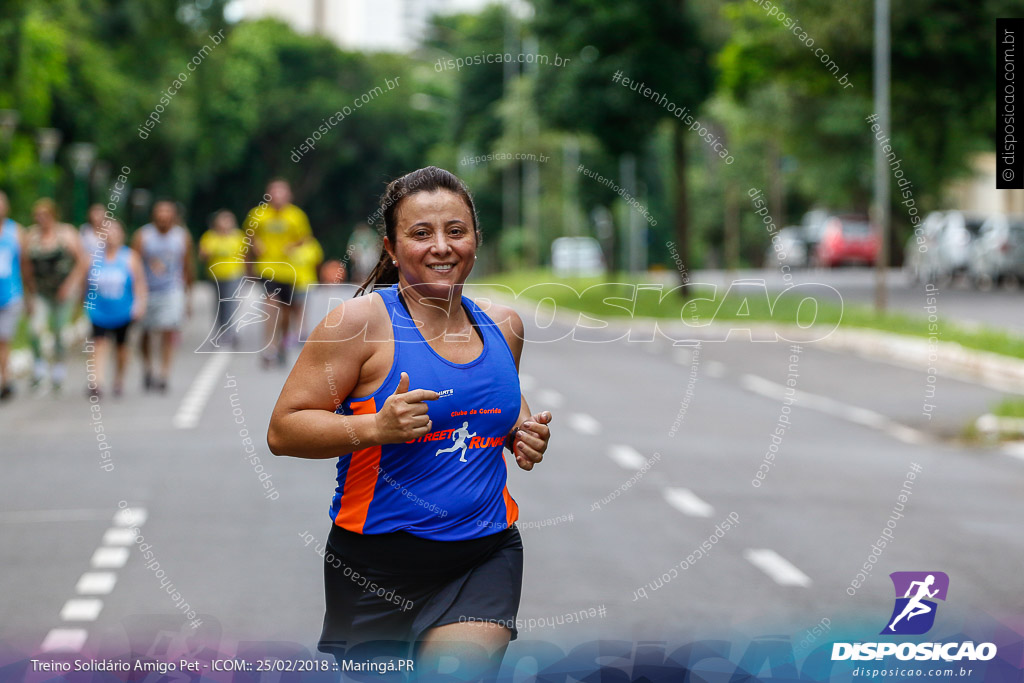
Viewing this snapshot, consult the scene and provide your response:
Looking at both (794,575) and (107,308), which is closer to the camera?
(794,575)

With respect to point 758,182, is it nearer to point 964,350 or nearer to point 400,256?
point 964,350

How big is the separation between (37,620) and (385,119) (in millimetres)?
37590

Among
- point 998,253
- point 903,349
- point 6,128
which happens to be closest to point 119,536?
point 903,349

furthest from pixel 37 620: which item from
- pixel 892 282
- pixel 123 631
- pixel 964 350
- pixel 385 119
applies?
pixel 385 119

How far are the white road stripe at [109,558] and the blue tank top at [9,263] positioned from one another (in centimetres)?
721

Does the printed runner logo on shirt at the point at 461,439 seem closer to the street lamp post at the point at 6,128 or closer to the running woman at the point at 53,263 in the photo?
the running woman at the point at 53,263

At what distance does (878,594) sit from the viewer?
23.0ft

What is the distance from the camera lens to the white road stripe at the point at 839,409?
44.2ft

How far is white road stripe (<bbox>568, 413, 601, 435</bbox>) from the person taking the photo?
13320 mm

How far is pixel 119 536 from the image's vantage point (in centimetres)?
849

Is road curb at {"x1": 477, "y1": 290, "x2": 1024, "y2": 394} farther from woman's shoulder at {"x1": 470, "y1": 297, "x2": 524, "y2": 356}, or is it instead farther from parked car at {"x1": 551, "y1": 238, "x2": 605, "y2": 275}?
parked car at {"x1": 551, "y1": 238, "x2": 605, "y2": 275}

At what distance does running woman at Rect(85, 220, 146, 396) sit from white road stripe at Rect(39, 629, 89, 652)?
29.6ft

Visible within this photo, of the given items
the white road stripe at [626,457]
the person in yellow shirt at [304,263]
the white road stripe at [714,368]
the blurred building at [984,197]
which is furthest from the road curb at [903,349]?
the blurred building at [984,197]

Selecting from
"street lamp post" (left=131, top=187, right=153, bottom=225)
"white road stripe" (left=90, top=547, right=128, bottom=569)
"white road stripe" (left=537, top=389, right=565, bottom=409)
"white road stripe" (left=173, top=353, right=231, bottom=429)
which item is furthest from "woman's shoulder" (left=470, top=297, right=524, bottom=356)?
"street lamp post" (left=131, top=187, right=153, bottom=225)
